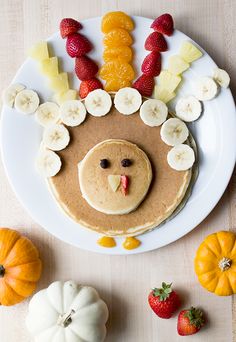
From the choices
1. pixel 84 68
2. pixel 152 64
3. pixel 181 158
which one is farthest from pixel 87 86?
pixel 181 158

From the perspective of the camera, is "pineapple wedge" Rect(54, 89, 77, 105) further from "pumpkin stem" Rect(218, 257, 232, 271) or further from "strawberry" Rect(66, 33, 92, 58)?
"pumpkin stem" Rect(218, 257, 232, 271)

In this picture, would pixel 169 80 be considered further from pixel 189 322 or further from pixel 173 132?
pixel 189 322

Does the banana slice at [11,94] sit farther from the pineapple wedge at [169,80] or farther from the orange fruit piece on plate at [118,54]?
the pineapple wedge at [169,80]

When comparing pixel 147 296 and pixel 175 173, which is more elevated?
pixel 175 173

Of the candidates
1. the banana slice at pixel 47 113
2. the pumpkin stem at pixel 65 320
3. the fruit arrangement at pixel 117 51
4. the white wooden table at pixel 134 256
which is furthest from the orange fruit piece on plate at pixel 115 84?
the pumpkin stem at pixel 65 320

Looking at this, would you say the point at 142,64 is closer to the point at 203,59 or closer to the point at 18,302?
the point at 203,59

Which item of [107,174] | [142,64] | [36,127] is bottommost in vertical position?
[107,174]

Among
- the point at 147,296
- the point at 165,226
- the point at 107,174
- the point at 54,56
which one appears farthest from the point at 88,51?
the point at 147,296
